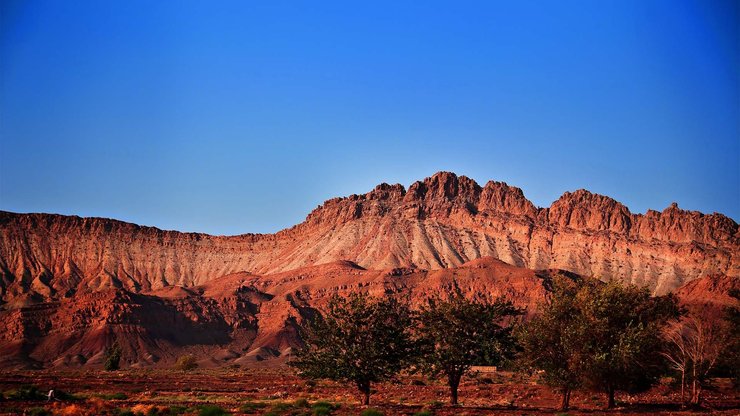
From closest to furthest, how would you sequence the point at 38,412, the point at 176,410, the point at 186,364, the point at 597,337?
the point at 38,412 → the point at 597,337 → the point at 176,410 → the point at 186,364

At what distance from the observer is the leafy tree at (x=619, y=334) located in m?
41.2

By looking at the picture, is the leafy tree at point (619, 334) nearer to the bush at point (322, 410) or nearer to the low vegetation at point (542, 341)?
the low vegetation at point (542, 341)

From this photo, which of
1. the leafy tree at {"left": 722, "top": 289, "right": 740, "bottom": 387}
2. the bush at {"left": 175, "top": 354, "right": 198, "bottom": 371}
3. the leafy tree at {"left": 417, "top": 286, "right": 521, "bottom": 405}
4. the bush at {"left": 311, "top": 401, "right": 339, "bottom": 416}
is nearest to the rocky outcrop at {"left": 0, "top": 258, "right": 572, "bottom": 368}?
the bush at {"left": 175, "top": 354, "right": 198, "bottom": 371}

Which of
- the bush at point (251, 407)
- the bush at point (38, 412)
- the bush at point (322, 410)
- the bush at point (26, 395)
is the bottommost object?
the bush at point (26, 395)

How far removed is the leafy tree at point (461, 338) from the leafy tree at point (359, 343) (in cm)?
164

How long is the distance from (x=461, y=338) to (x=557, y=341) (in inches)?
236

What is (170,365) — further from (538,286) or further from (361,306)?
(361,306)

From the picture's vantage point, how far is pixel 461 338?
47.4 meters

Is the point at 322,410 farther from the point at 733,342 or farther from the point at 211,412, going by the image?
the point at 733,342

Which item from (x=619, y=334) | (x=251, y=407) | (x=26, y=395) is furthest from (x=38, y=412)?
(x=619, y=334)

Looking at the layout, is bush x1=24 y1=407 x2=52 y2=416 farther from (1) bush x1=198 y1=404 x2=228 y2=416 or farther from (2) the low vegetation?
(2) the low vegetation

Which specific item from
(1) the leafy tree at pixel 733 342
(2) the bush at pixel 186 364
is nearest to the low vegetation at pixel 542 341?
(1) the leafy tree at pixel 733 342

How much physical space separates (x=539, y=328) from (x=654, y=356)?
7033 millimetres

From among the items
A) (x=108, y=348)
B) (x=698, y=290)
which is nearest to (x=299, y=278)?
(x=108, y=348)
